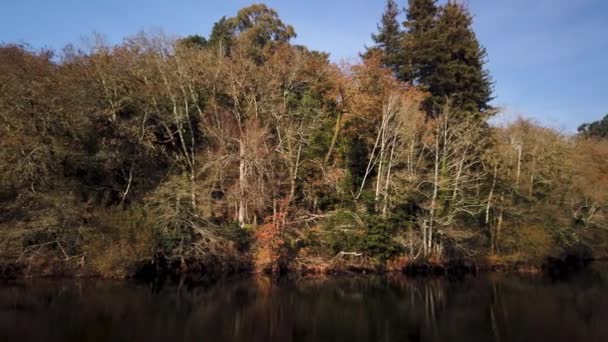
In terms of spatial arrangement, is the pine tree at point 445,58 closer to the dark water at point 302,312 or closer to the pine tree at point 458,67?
the pine tree at point 458,67

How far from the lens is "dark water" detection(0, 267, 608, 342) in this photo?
15891 millimetres

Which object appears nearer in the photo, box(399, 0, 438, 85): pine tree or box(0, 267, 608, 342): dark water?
box(0, 267, 608, 342): dark water

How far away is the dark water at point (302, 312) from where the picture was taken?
1589 cm

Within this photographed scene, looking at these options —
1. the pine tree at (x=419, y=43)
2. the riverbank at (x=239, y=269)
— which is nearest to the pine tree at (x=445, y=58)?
the pine tree at (x=419, y=43)

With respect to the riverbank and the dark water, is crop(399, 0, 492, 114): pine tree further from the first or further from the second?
the dark water

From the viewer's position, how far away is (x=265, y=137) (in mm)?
33219

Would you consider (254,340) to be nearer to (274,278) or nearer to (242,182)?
(274,278)

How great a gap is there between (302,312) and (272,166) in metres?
14.8

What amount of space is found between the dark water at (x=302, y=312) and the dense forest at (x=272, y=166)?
3.30m

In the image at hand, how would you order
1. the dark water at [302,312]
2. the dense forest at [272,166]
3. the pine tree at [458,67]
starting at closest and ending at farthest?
the dark water at [302,312], the dense forest at [272,166], the pine tree at [458,67]

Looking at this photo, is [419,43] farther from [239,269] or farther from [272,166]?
[239,269]

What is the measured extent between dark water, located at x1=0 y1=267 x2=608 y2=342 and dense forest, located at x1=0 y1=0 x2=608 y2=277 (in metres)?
→ 3.30

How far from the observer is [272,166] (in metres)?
33.2

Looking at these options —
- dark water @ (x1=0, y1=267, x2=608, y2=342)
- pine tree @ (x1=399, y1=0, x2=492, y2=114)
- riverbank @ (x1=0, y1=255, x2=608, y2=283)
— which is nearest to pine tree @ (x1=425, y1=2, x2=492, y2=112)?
pine tree @ (x1=399, y1=0, x2=492, y2=114)
